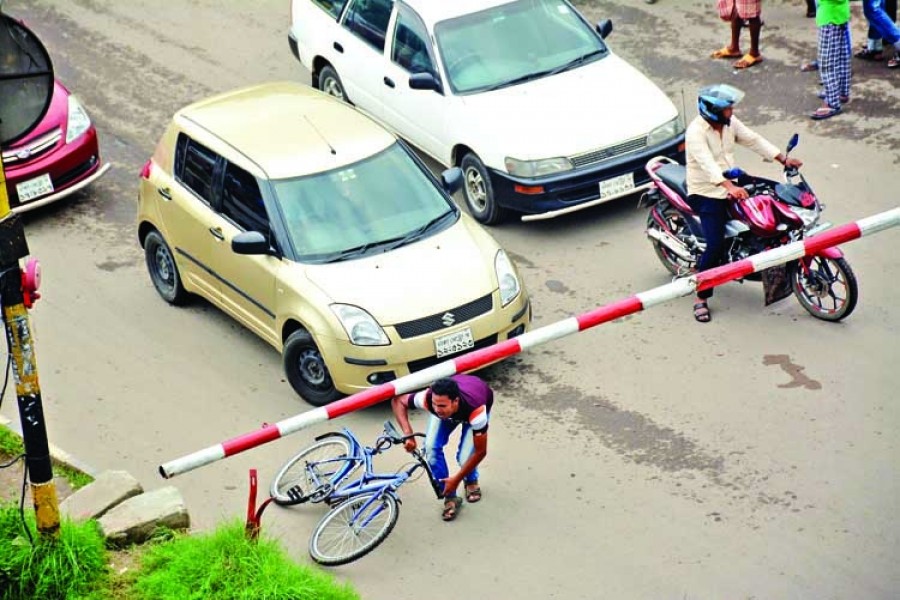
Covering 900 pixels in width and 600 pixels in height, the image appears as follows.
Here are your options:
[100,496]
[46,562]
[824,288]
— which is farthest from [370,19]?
[46,562]

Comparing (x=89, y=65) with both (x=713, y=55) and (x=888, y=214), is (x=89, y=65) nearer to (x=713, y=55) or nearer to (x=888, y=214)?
(x=713, y=55)

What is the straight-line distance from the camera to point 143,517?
8773 mm

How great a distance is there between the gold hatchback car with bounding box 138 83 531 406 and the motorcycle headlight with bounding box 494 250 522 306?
1 centimetres

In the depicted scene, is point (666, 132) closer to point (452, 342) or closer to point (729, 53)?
point (729, 53)

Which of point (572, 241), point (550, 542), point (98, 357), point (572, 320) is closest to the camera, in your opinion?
point (572, 320)

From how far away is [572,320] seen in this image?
859 centimetres

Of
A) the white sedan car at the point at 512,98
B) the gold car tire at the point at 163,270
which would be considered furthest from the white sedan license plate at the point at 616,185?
the gold car tire at the point at 163,270

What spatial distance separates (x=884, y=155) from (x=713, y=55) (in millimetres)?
2994

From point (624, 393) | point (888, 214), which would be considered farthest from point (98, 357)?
point (888, 214)

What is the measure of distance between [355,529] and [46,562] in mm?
1939

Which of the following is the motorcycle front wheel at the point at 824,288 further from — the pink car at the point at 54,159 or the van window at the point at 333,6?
the pink car at the point at 54,159

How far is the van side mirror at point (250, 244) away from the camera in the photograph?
10.8 m

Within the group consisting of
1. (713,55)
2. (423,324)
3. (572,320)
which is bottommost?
(713,55)

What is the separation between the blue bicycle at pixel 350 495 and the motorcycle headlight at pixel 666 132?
4648 millimetres
